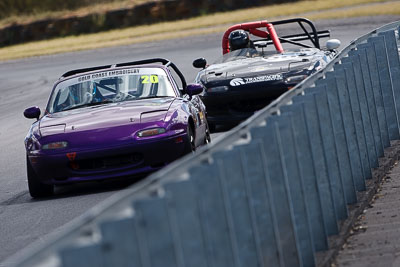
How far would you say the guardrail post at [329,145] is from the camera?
7.43 meters

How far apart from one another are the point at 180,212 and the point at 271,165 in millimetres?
1634

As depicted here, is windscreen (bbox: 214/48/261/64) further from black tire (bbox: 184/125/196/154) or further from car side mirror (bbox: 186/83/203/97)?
black tire (bbox: 184/125/196/154)

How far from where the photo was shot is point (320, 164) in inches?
281

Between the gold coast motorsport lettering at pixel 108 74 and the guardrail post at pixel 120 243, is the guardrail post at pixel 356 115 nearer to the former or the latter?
the gold coast motorsport lettering at pixel 108 74

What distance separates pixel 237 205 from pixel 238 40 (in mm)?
12470

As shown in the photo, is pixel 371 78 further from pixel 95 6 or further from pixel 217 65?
pixel 95 6

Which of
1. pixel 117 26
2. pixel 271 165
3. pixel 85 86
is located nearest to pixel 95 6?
pixel 117 26

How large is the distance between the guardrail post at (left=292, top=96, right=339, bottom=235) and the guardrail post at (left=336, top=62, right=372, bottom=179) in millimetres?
1626

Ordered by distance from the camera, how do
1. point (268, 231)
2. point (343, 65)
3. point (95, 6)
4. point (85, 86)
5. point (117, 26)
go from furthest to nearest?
point (95, 6), point (117, 26), point (85, 86), point (343, 65), point (268, 231)

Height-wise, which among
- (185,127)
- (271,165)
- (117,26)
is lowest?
(117,26)

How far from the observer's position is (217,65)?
54.7 ft

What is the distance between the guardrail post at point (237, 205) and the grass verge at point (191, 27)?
127ft

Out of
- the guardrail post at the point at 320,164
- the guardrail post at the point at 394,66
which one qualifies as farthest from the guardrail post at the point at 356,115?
the guardrail post at the point at 394,66

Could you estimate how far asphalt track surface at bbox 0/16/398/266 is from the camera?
9672mm
